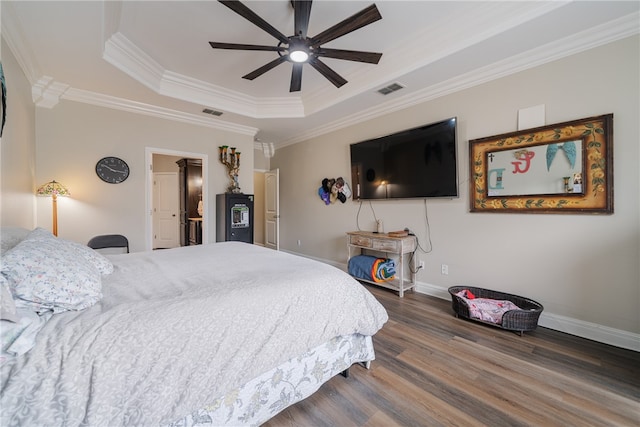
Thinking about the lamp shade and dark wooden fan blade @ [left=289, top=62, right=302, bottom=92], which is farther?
the lamp shade

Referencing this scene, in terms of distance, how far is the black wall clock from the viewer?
349 cm

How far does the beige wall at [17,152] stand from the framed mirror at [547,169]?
4.29m

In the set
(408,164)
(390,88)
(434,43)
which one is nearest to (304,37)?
(434,43)

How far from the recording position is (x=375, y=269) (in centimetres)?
339

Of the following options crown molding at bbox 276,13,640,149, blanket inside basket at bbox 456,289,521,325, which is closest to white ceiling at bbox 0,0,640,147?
crown molding at bbox 276,13,640,149

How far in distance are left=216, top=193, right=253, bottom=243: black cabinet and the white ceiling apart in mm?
1452

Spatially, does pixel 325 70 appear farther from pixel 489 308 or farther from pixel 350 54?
pixel 489 308

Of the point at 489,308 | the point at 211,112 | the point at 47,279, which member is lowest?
the point at 489,308

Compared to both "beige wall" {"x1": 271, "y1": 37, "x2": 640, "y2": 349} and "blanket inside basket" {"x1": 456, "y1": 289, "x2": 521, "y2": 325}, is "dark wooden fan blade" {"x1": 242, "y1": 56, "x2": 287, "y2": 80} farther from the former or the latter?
"blanket inside basket" {"x1": 456, "y1": 289, "x2": 521, "y2": 325}

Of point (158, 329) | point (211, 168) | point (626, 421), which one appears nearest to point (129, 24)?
point (211, 168)

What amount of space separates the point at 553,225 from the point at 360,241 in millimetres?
2056

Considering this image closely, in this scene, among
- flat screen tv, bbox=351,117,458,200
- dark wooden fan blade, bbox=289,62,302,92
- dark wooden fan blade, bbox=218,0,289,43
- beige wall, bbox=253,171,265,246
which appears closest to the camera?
dark wooden fan blade, bbox=218,0,289,43

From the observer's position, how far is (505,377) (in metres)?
1.75

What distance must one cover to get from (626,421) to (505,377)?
0.53 meters
